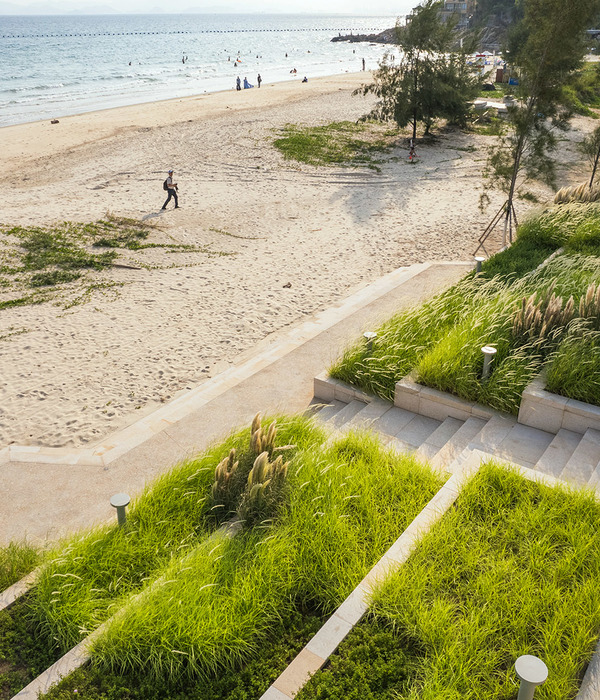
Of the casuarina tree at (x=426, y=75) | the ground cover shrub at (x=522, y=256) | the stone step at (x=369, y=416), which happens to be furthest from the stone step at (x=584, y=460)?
the casuarina tree at (x=426, y=75)

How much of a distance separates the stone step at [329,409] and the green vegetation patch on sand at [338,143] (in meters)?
18.1

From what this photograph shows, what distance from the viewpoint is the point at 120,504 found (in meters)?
5.34

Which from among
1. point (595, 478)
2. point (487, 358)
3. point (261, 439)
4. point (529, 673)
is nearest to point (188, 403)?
point (261, 439)

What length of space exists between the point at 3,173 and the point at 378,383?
2217 cm

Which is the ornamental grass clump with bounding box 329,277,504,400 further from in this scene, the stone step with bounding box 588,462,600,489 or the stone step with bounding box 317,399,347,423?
the stone step with bounding box 588,462,600,489

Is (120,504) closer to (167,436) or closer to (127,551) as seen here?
(127,551)

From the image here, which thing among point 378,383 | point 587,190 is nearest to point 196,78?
point 587,190

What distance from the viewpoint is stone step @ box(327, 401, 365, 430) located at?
311 inches

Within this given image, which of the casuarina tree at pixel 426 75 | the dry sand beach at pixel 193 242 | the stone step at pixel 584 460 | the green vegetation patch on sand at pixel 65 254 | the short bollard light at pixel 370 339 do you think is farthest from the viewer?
the casuarina tree at pixel 426 75

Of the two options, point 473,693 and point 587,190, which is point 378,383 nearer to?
point 473,693

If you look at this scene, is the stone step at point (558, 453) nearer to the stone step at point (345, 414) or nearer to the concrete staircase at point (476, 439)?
the concrete staircase at point (476, 439)

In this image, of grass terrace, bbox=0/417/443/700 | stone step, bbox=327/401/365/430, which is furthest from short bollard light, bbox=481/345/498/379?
grass terrace, bbox=0/417/443/700

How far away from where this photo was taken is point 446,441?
7.27 meters

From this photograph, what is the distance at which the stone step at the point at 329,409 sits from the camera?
817cm
